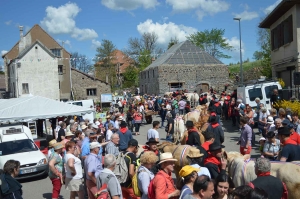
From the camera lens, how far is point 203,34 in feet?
215

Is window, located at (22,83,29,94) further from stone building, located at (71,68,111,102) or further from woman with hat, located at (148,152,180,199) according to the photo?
woman with hat, located at (148,152,180,199)

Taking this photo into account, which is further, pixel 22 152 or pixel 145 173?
pixel 22 152

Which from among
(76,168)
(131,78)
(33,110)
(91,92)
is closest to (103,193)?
(76,168)

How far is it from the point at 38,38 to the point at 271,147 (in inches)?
1762

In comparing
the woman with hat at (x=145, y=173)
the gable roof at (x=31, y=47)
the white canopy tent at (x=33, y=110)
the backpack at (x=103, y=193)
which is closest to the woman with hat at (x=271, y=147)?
the woman with hat at (x=145, y=173)

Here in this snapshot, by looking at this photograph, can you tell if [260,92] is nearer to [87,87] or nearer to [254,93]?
[254,93]

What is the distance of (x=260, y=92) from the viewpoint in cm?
1847

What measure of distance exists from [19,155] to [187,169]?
353 inches

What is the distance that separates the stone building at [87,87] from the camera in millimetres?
46812

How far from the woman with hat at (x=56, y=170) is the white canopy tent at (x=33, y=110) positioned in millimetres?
8937

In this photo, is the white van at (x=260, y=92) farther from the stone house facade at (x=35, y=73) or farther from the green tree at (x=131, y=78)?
the green tree at (x=131, y=78)

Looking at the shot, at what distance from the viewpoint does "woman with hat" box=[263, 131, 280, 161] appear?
24.0 ft

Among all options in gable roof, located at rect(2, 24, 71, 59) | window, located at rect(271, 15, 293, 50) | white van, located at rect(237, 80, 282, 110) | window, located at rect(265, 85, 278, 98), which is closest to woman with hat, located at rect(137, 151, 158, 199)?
white van, located at rect(237, 80, 282, 110)

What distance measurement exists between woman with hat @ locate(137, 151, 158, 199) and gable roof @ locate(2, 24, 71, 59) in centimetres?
4478
